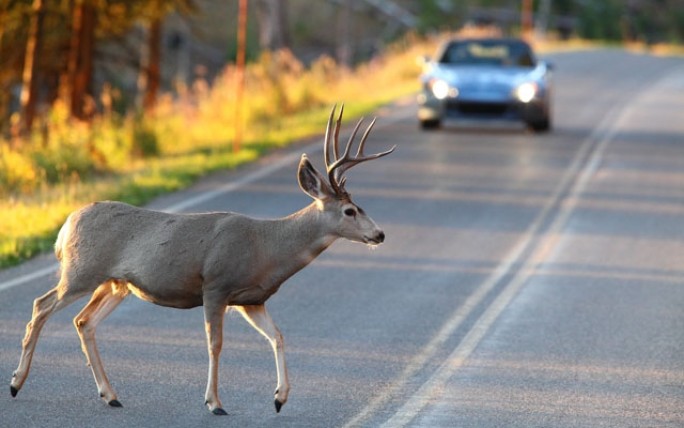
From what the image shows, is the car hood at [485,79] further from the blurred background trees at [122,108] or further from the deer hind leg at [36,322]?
the deer hind leg at [36,322]

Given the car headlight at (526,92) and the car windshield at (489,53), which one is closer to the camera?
the car headlight at (526,92)

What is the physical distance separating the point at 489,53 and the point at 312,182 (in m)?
19.5

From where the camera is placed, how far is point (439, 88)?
26.2m

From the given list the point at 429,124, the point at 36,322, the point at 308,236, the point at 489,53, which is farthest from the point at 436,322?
→ the point at 489,53

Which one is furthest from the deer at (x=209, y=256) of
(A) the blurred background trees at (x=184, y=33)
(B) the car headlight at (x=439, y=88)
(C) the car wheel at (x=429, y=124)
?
(C) the car wheel at (x=429, y=124)

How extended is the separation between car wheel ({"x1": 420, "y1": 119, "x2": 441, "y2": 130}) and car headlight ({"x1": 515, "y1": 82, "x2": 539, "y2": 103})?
1.59 meters

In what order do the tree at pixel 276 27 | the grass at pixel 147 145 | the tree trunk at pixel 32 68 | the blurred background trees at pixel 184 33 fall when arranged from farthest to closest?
the tree at pixel 276 27 → the blurred background trees at pixel 184 33 → the tree trunk at pixel 32 68 → the grass at pixel 147 145

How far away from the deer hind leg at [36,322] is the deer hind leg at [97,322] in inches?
7.1

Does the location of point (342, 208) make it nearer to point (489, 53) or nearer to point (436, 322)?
point (436, 322)

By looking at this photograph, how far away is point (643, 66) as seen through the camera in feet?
164

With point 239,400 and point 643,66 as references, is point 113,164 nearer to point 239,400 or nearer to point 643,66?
point 239,400

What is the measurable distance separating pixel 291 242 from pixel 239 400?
0.99 metres

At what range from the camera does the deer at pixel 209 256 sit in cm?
850

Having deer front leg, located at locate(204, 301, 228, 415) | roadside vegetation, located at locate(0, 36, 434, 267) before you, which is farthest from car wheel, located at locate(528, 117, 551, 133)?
deer front leg, located at locate(204, 301, 228, 415)
